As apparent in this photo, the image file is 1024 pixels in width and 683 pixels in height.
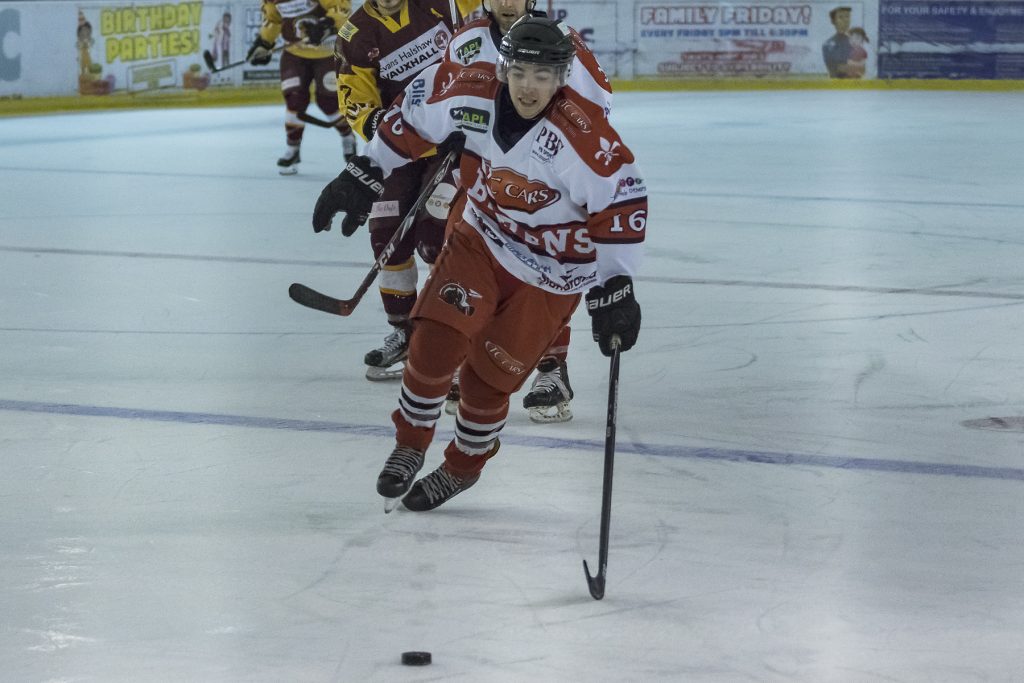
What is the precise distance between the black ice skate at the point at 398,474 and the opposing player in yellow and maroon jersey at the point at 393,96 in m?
1.14

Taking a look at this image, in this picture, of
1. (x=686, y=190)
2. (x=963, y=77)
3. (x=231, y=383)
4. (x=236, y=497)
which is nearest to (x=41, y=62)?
(x=686, y=190)

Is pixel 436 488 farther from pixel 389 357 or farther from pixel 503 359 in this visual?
pixel 389 357

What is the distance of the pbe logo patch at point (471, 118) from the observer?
310 cm

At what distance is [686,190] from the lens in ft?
27.9

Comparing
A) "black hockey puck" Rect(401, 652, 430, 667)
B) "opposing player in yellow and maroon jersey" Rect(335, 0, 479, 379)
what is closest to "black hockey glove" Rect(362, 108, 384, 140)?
"opposing player in yellow and maroon jersey" Rect(335, 0, 479, 379)

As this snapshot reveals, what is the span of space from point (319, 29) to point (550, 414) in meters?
6.16

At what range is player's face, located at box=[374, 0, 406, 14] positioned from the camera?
4594 millimetres

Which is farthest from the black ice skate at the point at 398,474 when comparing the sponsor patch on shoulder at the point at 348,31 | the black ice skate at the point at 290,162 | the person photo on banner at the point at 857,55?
the person photo on banner at the point at 857,55

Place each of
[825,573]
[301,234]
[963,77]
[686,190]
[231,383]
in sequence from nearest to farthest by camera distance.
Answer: [825,573] → [231,383] → [301,234] → [686,190] → [963,77]

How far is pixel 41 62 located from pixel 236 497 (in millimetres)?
11217

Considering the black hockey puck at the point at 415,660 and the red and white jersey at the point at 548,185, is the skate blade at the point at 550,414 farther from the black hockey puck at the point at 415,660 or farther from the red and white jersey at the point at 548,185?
the black hockey puck at the point at 415,660

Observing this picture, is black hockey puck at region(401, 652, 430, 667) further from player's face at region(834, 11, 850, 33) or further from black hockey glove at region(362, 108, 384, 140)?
player's face at region(834, 11, 850, 33)

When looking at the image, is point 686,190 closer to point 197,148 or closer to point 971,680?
point 197,148

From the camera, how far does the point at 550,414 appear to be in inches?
154
